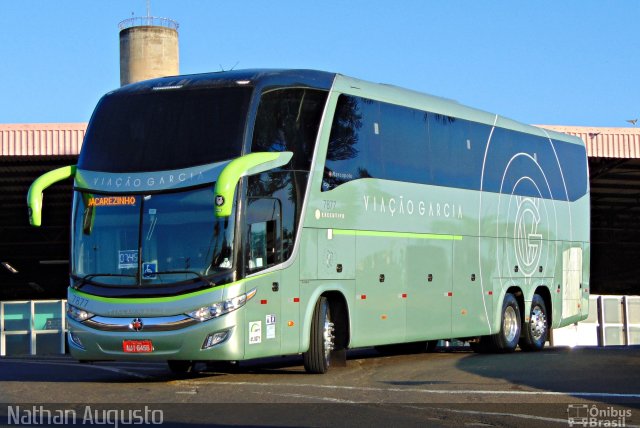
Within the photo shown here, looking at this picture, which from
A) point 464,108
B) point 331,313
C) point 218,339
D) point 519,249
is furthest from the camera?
point 519,249

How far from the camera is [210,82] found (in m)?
15.2

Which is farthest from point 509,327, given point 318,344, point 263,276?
point 263,276

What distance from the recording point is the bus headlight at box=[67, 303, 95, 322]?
580 inches

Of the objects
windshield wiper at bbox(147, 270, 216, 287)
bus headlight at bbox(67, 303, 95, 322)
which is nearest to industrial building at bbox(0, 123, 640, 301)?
bus headlight at bbox(67, 303, 95, 322)

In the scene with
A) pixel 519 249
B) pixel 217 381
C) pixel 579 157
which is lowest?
pixel 217 381

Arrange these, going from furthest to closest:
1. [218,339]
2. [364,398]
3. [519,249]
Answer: [519,249] → [218,339] → [364,398]

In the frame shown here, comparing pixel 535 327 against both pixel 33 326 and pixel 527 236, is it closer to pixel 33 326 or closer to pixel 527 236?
pixel 527 236

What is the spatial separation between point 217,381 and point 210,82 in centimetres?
378

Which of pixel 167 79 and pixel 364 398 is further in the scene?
pixel 167 79

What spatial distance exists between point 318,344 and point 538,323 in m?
8.02

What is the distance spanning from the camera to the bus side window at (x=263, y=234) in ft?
48.0

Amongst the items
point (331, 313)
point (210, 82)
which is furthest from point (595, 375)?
point (210, 82)

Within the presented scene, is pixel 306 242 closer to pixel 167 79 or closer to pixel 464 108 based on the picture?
pixel 167 79

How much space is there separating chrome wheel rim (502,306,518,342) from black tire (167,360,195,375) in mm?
6730
